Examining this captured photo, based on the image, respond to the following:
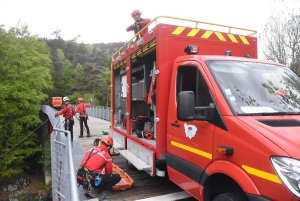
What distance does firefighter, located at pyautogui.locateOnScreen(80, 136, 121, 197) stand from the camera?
14.3 feet

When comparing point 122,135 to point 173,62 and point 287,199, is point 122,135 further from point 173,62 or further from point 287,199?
point 287,199

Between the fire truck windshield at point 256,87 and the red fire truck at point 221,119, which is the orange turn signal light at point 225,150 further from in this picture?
the fire truck windshield at point 256,87

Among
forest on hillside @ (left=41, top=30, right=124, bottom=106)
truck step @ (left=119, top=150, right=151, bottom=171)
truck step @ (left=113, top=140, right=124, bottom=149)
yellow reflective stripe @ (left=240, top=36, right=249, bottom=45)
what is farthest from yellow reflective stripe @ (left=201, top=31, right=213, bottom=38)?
forest on hillside @ (left=41, top=30, right=124, bottom=106)

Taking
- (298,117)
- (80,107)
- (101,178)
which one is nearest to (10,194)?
(80,107)

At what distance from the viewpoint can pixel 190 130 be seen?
11.2 feet

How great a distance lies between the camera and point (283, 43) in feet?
50.3

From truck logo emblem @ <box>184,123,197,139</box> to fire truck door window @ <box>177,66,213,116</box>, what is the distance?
21 cm

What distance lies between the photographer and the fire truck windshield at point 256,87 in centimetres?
291

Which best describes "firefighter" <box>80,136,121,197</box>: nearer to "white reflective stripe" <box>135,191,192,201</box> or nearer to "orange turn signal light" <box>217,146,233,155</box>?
"white reflective stripe" <box>135,191,192,201</box>

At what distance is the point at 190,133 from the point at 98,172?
78.5 inches

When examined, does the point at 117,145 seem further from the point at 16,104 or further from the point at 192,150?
the point at 16,104

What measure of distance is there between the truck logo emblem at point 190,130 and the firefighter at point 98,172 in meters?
1.75

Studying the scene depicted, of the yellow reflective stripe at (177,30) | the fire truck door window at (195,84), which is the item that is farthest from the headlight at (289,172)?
the yellow reflective stripe at (177,30)

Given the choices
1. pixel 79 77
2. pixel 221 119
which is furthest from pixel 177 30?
pixel 79 77
